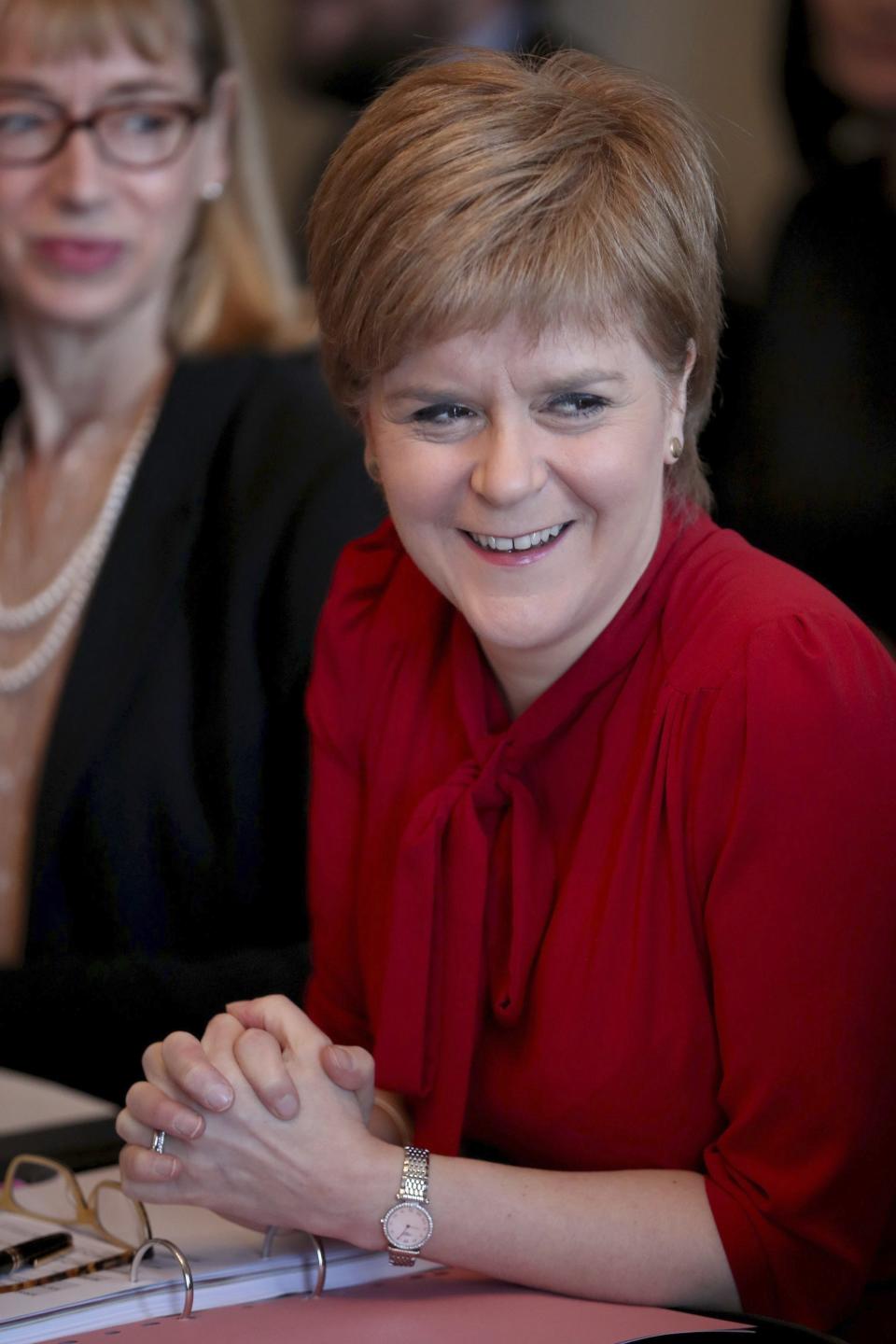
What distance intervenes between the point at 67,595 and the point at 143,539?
0.52ft

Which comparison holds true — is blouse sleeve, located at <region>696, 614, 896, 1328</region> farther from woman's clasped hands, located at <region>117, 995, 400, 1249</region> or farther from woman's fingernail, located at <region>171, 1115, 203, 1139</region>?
woman's fingernail, located at <region>171, 1115, 203, 1139</region>

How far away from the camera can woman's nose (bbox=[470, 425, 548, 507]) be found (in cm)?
112

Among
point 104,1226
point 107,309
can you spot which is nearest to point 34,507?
point 107,309

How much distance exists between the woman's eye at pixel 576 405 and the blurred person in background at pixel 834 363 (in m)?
1.02

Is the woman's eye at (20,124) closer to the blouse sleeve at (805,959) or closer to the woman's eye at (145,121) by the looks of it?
the woman's eye at (145,121)

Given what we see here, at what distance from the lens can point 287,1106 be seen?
1.09 metres

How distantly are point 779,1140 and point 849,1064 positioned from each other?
0.07m

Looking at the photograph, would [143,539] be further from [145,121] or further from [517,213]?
[517,213]

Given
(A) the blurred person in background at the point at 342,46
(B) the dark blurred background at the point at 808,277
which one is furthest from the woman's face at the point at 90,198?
(A) the blurred person in background at the point at 342,46

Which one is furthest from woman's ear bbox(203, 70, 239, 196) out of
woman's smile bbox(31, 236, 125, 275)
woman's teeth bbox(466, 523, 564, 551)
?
woman's teeth bbox(466, 523, 564, 551)

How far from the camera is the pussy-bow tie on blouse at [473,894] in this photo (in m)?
1.23

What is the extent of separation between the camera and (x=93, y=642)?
6.57ft

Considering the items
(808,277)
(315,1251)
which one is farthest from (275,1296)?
(808,277)

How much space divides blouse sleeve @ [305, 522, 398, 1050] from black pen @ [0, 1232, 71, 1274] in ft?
1.22
